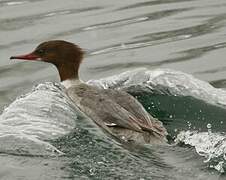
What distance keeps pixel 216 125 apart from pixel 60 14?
4.58 m

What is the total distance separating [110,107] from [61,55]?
1510mm

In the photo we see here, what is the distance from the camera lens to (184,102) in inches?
364

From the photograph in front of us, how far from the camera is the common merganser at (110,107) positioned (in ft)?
26.7

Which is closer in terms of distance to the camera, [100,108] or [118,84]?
[100,108]

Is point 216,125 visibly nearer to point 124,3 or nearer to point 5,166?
point 5,166

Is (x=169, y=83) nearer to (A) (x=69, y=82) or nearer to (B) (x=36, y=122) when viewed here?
(A) (x=69, y=82)

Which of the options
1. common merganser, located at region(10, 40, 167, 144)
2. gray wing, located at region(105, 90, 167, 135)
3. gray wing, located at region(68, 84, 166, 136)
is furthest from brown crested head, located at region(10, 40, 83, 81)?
gray wing, located at region(105, 90, 167, 135)

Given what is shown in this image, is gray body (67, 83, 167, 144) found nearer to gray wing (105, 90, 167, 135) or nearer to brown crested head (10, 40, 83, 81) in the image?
gray wing (105, 90, 167, 135)

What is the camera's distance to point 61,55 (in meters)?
9.74

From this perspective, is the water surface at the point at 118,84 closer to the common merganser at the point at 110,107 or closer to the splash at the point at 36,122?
the splash at the point at 36,122

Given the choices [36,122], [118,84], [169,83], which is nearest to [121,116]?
[36,122]

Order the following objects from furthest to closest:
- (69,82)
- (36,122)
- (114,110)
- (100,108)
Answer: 1. (69,82)
2. (100,108)
3. (114,110)
4. (36,122)

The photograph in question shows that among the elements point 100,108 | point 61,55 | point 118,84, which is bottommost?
point 118,84

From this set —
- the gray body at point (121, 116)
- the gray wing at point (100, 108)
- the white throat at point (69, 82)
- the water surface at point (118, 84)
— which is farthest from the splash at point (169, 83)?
the gray body at point (121, 116)
